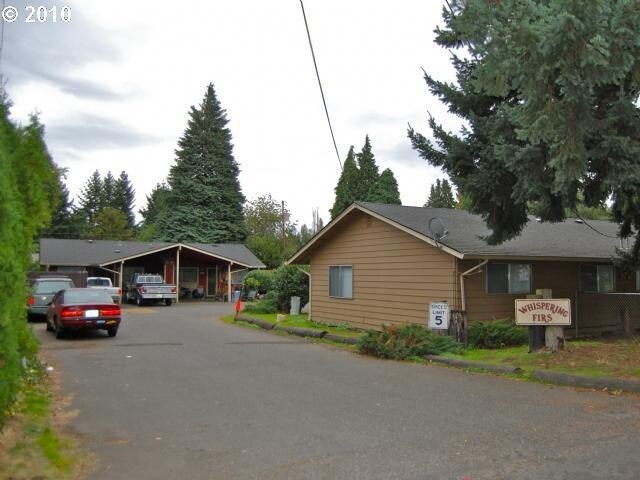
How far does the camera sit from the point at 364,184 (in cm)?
5397

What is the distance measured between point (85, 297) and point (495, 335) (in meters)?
11.5

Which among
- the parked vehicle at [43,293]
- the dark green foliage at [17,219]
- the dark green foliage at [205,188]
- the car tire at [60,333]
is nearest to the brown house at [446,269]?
the car tire at [60,333]

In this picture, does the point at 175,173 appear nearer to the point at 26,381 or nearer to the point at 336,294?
the point at 336,294

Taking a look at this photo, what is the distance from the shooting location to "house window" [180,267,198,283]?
4319 cm

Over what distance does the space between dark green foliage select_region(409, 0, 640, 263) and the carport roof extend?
2788 centimetres

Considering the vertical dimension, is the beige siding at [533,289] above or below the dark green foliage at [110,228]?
below

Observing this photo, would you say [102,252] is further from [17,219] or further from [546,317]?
[17,219]

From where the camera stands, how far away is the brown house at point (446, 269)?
623 inches

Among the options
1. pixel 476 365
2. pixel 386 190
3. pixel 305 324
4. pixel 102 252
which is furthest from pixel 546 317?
pixel 386 190

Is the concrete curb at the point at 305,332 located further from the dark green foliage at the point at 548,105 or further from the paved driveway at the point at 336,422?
the dark green foliage at the point at 548,105

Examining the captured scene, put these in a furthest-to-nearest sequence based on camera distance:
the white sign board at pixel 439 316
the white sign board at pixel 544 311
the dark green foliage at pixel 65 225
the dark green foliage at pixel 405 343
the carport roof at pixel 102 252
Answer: the dark green foliage at pixel 65 225
the carport roof at pixel 102 252
the white sign board at pixel 439 316
the dark green foliage at pixel 405 343
the white sign board at pixel 544 311

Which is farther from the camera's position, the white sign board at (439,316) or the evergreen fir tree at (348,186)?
the evergreen fir tree at (348,186)

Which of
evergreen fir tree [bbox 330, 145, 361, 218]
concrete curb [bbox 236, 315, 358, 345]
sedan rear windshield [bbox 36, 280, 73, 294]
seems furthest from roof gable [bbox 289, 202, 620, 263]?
evergreen fir tree [bbox 330, 145, 361, 218]

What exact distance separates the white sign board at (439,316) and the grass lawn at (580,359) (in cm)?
123
